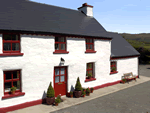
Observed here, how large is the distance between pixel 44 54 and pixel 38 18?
10.5ft

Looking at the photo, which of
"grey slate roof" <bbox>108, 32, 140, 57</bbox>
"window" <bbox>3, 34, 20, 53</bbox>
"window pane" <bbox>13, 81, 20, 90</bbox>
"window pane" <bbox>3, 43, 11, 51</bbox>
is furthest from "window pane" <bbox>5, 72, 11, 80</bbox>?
"grey slate roof" <bbox>108, 32, 140, 57</bbox>

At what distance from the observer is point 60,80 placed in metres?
9.85

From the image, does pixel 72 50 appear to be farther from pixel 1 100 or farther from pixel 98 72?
pixel 1 100

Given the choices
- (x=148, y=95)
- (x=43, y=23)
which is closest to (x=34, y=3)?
(x=43, y=23)

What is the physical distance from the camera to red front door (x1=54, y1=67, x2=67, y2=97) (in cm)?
964

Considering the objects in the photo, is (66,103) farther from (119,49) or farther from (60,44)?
(119,49)

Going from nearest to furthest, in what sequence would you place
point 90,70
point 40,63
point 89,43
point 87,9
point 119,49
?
point 40,63, point 89,43, point 90,70, point 87,9, point 119,49

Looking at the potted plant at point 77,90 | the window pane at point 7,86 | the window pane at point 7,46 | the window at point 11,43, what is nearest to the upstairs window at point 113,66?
the potted plant at point 77,90

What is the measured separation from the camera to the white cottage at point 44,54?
779 cm

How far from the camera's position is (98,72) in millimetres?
12055

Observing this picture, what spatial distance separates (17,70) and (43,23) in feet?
13.2

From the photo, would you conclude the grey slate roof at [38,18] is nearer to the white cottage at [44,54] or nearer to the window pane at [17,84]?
the white cottage at [44,54]

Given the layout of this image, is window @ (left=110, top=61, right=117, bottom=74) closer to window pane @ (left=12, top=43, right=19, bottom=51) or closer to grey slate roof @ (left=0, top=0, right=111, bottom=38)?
grey slate roof @ (left=0, top=0, right=111, bottom=38)

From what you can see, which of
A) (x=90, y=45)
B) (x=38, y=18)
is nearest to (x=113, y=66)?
(x=90, y=45)
